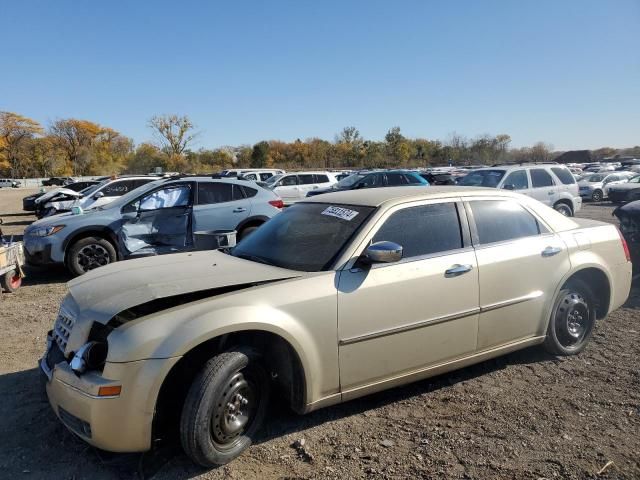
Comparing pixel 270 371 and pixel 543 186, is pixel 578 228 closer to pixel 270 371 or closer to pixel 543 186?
pixel 270 371

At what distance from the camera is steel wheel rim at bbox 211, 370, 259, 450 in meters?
2.83

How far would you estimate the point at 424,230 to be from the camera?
373 centimetres

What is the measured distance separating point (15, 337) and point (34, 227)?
308 cm

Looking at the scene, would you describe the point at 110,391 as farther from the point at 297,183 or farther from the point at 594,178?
the point at 594,178

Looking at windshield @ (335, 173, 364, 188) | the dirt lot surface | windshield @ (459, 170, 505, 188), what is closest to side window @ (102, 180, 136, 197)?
windshield @ (335, 173, 364, 188)

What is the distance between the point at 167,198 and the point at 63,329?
548 centimetres

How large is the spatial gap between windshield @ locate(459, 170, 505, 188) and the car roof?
28.8 feet

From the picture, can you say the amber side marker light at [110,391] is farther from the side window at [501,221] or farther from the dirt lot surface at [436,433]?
the side window at [501,221]

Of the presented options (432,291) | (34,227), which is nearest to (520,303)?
(432,291)

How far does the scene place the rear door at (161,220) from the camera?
800 centimetres

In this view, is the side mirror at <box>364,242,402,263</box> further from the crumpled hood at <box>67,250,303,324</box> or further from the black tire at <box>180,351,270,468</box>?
the black tire at <box>180,351,270,468</box>

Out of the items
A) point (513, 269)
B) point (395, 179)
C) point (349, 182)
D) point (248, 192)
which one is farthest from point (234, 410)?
point (349, 182)

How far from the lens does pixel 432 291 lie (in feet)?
11.5

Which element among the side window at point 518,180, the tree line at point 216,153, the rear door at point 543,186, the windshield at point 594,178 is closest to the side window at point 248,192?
the side window at point 518,180
